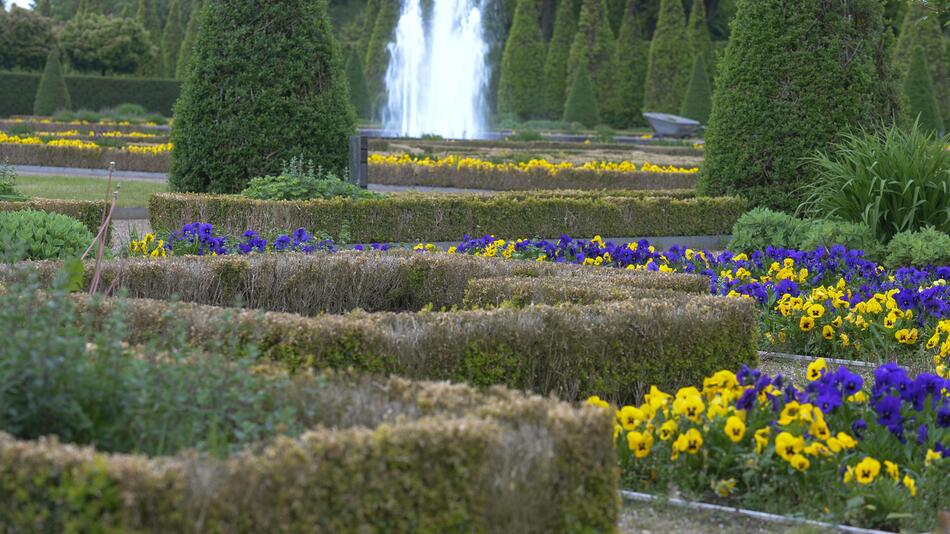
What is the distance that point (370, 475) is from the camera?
287 centimetres

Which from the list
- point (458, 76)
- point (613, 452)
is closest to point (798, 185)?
point (613, 452)

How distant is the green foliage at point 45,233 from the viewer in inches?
300

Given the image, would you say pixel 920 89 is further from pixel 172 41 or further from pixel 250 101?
pixel 172 41

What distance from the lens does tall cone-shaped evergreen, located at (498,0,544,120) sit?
40.2m

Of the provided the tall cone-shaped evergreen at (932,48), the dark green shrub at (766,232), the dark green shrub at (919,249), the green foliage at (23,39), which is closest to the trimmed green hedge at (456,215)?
the dark green shrub at (766,232)

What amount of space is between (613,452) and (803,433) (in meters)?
1.12

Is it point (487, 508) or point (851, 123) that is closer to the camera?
→ point (487, 508)

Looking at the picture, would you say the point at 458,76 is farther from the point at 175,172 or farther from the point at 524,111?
the point at 175,172

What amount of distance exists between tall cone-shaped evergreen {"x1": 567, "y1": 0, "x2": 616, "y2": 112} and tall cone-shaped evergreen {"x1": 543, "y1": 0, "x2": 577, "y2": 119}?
89 centimetres

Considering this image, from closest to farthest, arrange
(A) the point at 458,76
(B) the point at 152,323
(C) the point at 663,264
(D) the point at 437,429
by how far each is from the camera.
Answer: (D) the point at 437,429 → (B) the point at 152,323 → (C) the point at 663,264 → (A) the point at 458,76

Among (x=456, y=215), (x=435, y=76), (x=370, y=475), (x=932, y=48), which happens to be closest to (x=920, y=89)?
(x=932, y=48)

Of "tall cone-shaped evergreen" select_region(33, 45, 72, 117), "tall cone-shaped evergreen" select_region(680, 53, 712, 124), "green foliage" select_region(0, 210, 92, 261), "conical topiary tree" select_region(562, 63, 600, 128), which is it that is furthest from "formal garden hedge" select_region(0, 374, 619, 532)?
"conical topiary tree" select_region(562, 63, 600, 128)

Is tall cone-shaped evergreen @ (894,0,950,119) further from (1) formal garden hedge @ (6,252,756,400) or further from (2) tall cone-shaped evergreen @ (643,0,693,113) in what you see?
(1) formal garden hedge @ (6,252,756,400)

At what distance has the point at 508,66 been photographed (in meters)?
40.4
